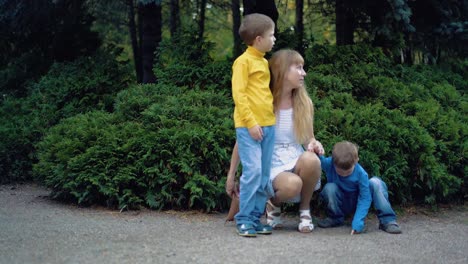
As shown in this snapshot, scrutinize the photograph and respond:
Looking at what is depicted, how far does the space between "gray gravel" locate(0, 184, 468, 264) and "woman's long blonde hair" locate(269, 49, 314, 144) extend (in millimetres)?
808

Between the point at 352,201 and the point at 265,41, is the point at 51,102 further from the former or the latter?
the point at 352,201

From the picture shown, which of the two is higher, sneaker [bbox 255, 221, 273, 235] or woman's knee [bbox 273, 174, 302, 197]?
woman's knee [bbox 273, 174, 302, 197]

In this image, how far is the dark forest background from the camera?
5.89 meters

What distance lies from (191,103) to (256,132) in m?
2.33

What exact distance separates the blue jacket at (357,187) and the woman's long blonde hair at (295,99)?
1.28 feet

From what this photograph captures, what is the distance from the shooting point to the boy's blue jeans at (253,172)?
15.1 ft

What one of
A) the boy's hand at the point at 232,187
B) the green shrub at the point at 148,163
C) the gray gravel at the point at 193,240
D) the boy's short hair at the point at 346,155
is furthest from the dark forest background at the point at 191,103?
the boy's short hair at the point at 346,155

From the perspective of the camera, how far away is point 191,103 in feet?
22.0

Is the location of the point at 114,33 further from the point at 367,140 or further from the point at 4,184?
the point at 367,140

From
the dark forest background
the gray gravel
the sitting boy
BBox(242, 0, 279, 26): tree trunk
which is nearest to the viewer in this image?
the gray gravel

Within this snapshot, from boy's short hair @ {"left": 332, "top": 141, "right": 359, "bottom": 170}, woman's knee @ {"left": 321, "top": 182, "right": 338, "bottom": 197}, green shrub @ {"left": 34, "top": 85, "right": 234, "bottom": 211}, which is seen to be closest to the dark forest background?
green shrub @ {"left": 34, "top": 85, "right": 234, "bottom": 211}

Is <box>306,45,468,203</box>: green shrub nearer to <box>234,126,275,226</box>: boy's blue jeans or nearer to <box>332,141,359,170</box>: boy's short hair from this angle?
<box>332,141,359,170</box>: boy's short hair

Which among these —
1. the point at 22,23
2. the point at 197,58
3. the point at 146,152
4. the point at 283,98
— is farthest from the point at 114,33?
the point at 283,98

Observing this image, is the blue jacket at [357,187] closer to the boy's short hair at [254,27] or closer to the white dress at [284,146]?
the white dress at [284,146]
